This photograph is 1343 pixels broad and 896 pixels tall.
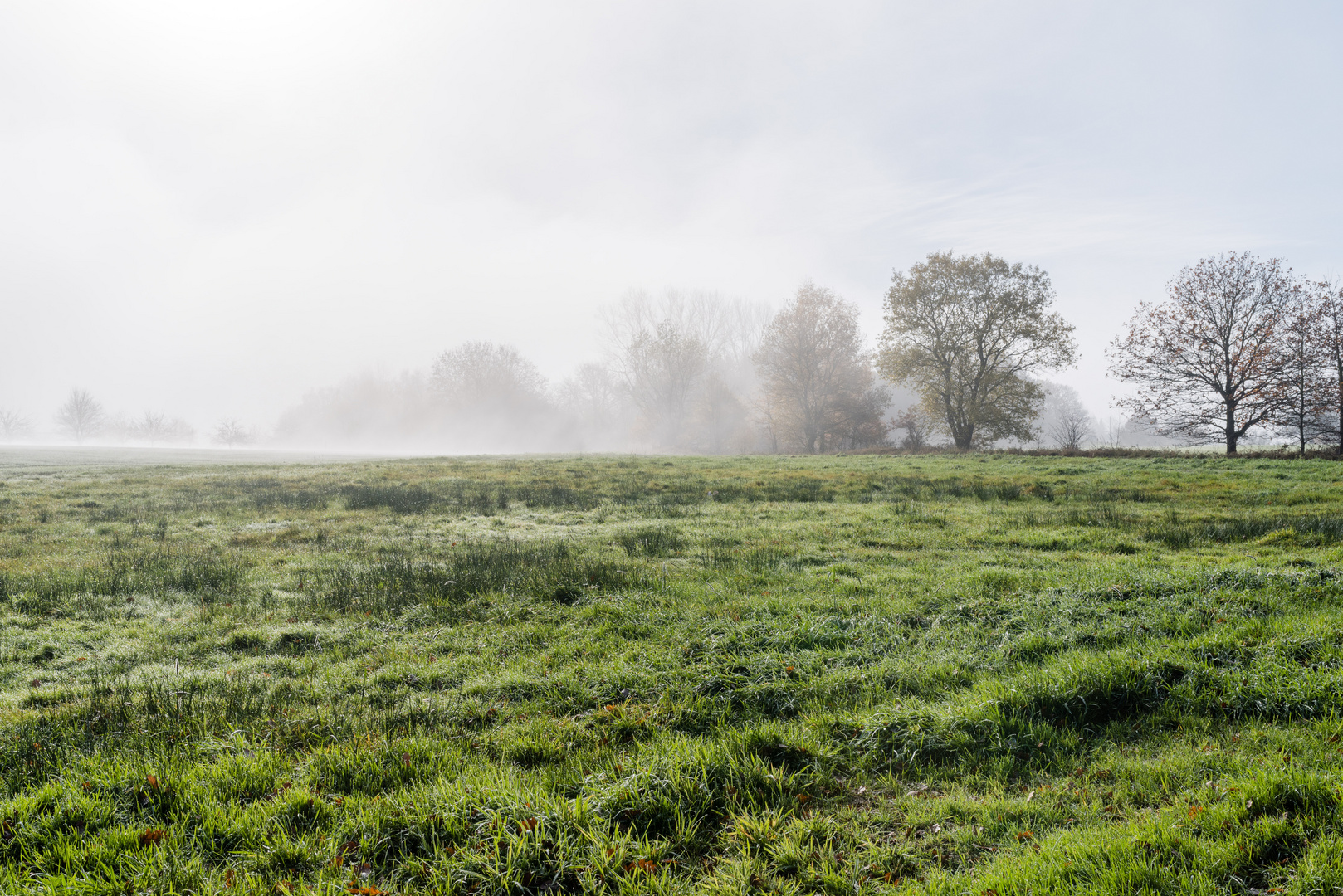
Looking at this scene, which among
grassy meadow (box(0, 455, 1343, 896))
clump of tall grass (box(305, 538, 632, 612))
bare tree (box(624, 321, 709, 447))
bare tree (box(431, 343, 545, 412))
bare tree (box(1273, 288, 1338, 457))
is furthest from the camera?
bare tree (box(431, 343, 545, 412))

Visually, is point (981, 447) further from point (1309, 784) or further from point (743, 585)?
point (1309, 784)

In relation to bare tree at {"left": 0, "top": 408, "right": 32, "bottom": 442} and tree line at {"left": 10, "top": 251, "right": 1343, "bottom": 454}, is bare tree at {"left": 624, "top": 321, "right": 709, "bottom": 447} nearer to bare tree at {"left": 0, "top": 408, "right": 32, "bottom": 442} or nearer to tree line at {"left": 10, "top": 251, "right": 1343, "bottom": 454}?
tree line at {"left": 10, "top": 251, "right": 1343, "bottom": 454}

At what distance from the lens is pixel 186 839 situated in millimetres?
3707

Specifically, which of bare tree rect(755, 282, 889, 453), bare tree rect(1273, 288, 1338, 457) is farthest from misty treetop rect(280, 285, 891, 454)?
bare tree rect(1273, 288, 1338, 457)

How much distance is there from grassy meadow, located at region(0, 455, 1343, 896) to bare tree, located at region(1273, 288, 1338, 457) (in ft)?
105

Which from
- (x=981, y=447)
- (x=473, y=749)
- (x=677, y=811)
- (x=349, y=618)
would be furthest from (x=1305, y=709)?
(x=981, y=447)

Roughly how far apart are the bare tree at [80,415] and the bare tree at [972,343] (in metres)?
145

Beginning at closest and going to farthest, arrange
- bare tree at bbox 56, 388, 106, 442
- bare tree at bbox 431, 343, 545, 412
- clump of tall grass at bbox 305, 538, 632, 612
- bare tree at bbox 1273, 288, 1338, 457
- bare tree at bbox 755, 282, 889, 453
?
clump of tall grass at bbox 305, 538, 632, 612 → bare tree at bbox 1273, 288, 1338, 457 → bare tree at bbox 755, 282, 889, 453 → bare tree at bbox 431, 343, 545, 412 → bare tree at bbox 56, 388, 106, 442

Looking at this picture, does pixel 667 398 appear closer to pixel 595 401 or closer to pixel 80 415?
pixel 595 401

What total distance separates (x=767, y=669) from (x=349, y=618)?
18.5 feet

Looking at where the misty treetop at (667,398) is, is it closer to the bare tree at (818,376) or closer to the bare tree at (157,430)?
Answer: the bare tree at (818,376)

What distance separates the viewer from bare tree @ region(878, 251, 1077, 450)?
Answer: 39156 millimetres

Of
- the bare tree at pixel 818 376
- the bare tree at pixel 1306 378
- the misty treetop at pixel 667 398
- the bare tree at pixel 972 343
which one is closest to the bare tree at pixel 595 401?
the misty treetop at pixel 667 398

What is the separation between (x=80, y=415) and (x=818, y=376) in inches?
5441
